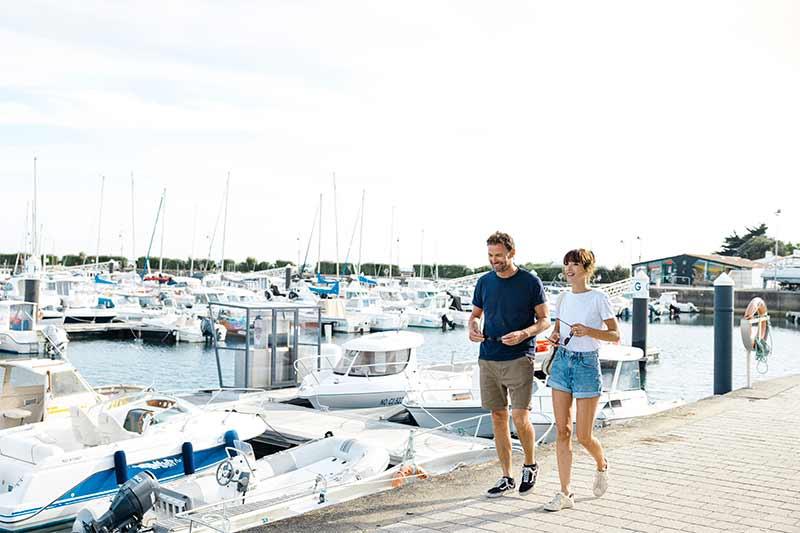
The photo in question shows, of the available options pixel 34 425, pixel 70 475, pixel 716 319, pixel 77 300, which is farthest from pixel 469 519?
pixel 77 300

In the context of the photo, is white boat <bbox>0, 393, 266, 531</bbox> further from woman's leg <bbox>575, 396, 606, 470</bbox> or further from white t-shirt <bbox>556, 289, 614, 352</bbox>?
white t-shirt <bbox>556, 289, 614, 352</bbox>

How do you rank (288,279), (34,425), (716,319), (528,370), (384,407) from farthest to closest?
(288,279) < (384,407) < (716,319) < (34,425) < (528,370)

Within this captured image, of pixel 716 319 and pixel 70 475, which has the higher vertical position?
pixel 716 319

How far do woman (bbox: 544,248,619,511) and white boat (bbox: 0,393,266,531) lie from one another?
212 inches

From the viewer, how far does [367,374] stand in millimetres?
19203

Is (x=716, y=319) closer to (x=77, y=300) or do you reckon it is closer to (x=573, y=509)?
(x=573, y=509)

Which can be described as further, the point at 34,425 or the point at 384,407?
the point at 384,407

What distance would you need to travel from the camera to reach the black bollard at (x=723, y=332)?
14250 millimetres

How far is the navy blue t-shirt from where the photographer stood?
651 centimetres

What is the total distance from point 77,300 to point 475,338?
50159 mm

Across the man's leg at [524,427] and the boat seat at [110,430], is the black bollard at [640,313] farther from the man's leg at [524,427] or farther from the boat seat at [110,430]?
the man's leg at [524,427]

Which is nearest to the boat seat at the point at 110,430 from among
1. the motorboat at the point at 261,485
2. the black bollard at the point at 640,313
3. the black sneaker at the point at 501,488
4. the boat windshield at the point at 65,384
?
the motorboat at the point at 261,485

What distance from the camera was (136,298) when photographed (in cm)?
5369

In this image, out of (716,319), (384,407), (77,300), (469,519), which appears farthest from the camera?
(77,300)
